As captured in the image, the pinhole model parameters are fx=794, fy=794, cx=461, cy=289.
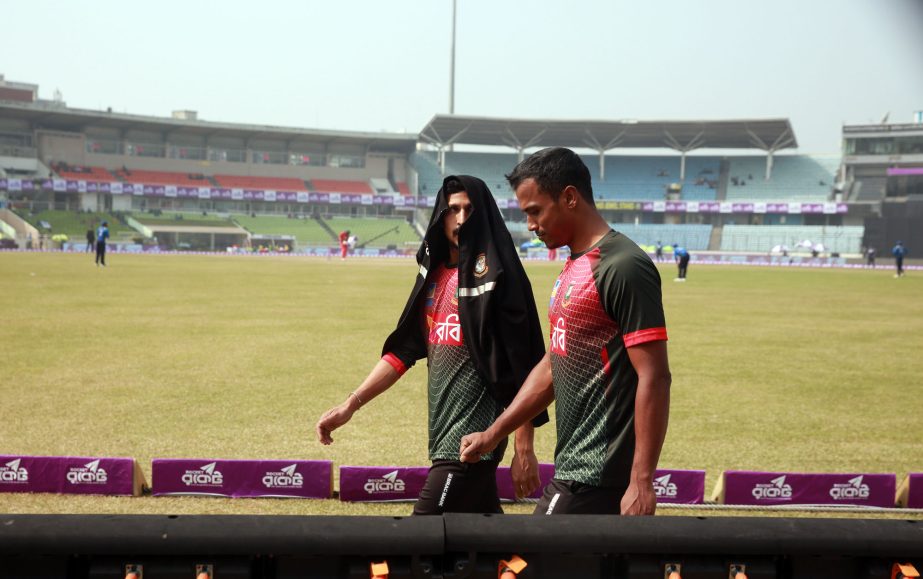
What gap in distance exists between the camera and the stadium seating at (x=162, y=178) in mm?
76250

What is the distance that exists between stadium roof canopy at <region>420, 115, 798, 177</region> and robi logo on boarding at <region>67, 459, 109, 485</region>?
260 feet

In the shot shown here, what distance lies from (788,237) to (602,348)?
254 feet

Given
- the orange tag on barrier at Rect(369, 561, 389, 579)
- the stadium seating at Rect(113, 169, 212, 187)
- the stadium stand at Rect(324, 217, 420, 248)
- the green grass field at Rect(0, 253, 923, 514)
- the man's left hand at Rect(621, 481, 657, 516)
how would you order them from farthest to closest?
the stadium stand at Rect(324, 217, 420, 248) → the stadium seating at Rect(113, 169, 212, 187) → the green grass field at Rect(0, 253, 923, 514) → the man's left hand at Rect(621, 481, 657, 516) → the orange tag on barrier at Rect(369, 561, 389, 579)

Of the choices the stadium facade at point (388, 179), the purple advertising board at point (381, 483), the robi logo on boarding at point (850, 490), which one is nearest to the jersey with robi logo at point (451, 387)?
the purple advertising board at point (381, 483)

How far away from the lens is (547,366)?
329 centimetres

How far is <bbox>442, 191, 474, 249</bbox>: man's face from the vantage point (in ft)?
11.8

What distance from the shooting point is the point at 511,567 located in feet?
6.82

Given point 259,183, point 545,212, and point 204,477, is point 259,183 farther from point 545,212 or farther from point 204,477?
point 545,212

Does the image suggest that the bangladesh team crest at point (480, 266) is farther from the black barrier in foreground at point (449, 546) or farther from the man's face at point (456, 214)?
the black barrier in foreground at point (449, 546)

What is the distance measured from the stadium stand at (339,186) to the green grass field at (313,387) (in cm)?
6322

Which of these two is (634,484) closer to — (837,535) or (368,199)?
(837,535)

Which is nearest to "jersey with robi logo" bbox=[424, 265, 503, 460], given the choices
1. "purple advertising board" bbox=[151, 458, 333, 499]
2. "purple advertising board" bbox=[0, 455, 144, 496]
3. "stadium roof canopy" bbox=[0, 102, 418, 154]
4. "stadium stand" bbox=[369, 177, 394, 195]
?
"purple advertising board" bbox=[151, 458, 333, 499]

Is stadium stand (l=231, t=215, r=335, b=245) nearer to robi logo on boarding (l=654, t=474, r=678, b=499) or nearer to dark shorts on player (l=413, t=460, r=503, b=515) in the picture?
robi logo on boarding (l=654, t=474, r=678, b=499)

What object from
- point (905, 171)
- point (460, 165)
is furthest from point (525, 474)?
point (460, 165)
